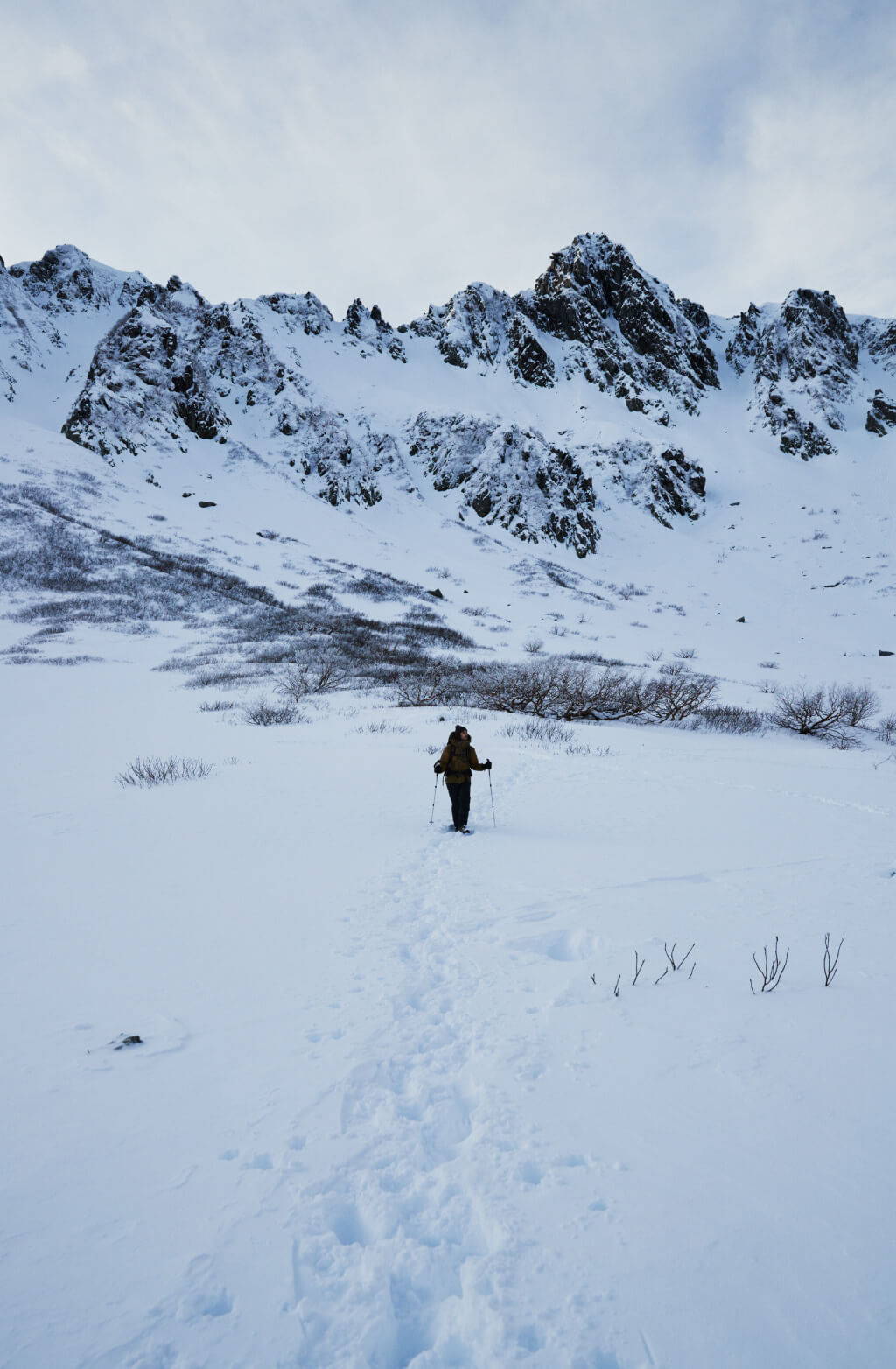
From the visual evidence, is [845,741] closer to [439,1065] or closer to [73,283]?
[439,1065]

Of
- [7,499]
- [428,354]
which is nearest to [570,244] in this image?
[428,354]

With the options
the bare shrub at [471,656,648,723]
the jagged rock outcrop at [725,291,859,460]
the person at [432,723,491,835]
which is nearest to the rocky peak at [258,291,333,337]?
the jagged rock outcrop at [725,291,859,460]

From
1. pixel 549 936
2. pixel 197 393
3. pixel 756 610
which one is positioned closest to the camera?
pixel 549 936

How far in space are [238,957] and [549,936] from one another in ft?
7.18

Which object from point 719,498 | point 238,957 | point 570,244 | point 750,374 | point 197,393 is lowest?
point 238,957

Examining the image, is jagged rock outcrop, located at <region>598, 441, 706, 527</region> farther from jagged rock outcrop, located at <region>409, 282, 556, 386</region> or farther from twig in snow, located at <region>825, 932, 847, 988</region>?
twig in snow, located at <region>825, 932, 847, 988</region>

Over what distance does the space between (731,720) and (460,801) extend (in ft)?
36.7

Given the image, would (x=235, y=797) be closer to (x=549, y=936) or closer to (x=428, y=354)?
(x=549, y=936)

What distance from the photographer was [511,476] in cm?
6216

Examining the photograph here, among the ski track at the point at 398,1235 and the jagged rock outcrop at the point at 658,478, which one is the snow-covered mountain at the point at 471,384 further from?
the ski track at the point at 398,1235

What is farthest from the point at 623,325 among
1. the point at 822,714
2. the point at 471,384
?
the point at 822,714

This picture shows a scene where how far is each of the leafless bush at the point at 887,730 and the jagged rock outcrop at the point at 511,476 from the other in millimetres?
44170

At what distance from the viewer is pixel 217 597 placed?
32688mm

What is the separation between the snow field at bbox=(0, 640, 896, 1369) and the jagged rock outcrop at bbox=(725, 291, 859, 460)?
273 feet
